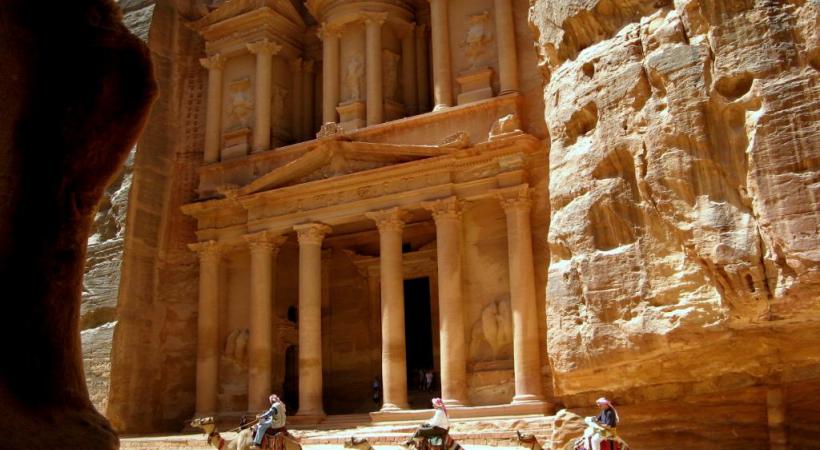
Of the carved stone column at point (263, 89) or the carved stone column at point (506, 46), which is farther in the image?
the carved stone column at point (263, 89)

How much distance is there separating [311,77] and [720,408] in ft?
58.0

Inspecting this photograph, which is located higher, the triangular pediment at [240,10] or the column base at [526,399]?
the triangular pediment at [240,10]

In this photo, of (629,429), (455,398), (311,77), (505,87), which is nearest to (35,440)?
(629,429)

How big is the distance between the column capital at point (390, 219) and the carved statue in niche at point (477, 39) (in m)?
4.02

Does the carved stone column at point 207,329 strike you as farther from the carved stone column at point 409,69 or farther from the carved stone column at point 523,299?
the carved stone column at point 523,299

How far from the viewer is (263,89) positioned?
2367 centimetres

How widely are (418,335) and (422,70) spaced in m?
7.11

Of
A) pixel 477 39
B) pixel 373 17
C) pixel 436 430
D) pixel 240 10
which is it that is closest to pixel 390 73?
pixel 373 17

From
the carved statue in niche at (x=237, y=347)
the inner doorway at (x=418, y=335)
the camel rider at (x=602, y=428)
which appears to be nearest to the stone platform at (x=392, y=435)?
the carved statue in niche at (x=237, y=347)

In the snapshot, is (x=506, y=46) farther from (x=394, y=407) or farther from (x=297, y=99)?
(x=394, y=407)

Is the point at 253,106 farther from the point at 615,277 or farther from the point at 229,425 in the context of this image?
the point at 615,277

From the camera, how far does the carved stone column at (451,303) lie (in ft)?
61.7

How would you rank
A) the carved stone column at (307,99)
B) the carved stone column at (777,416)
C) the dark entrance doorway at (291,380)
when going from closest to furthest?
the carved stone column at (777,416)
the dark entrance doorway at (291,380)
the carved stone column at (307,99)

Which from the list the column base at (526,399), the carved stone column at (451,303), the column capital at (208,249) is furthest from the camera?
the column capital at (208,249)
